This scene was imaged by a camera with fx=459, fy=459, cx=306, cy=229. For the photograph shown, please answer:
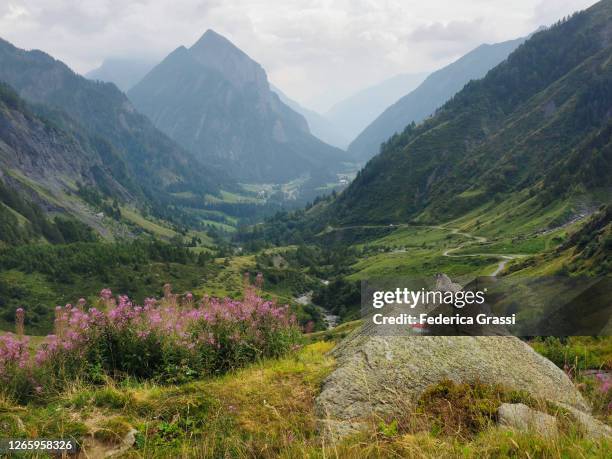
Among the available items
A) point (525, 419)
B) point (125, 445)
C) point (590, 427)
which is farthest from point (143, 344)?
point (590, 427)

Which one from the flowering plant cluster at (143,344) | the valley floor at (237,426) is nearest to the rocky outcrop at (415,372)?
the valley floor at (237,426)

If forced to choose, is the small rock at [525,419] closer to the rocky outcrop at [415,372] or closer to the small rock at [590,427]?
the small rock at [590,427]

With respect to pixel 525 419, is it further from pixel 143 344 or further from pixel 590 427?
pixel 143 344

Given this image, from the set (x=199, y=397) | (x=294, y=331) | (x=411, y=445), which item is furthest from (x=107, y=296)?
(x=411, y=445)

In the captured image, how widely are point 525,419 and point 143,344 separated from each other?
8337 millimetres

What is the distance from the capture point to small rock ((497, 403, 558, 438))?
6.93m

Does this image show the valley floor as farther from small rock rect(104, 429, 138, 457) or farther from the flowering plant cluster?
the flowering plant cluster

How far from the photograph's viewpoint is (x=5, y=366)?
32.5ft

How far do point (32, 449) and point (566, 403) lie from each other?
31.9ft

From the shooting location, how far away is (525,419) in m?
7.49

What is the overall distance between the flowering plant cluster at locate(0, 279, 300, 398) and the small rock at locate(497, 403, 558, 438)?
18.3ft

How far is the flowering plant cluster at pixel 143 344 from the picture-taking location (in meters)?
10.3

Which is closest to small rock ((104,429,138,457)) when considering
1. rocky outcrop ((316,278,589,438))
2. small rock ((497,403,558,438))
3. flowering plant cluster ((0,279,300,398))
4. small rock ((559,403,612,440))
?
flowering plant cluster ((0,279,300,398))

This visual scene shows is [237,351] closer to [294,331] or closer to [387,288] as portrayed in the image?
[294,331]
